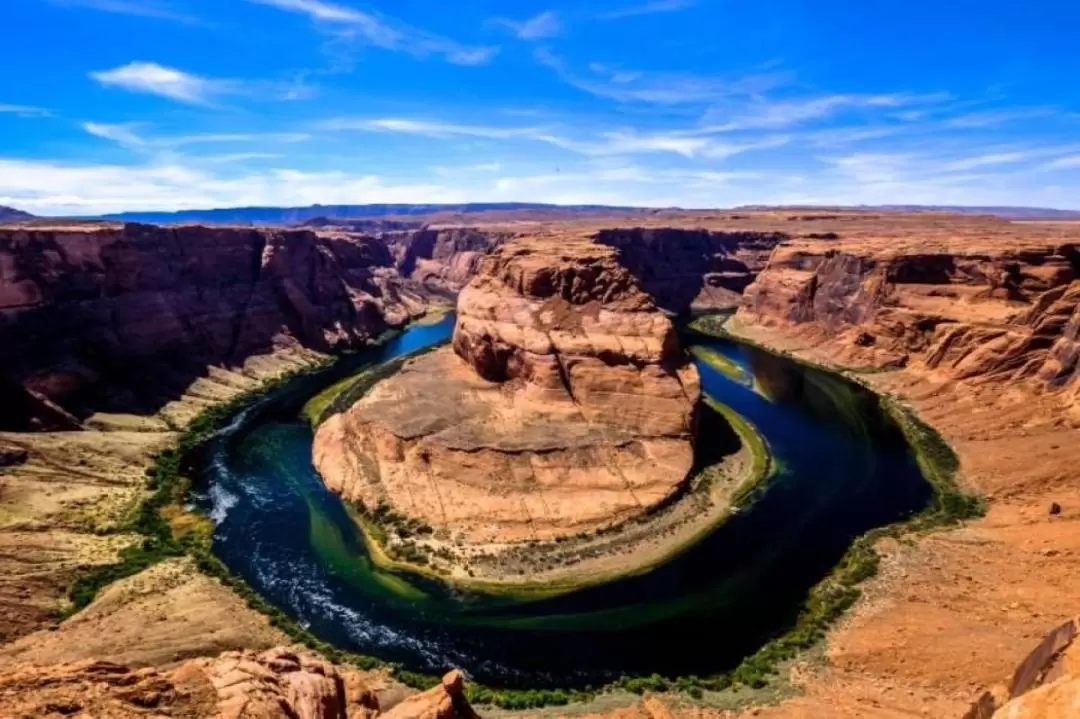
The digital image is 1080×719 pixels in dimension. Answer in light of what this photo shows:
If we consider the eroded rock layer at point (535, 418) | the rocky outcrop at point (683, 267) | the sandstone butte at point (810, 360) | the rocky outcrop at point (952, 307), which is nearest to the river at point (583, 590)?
the sandstone butte at point (810, 360)

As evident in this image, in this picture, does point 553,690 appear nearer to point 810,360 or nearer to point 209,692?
point 209,692

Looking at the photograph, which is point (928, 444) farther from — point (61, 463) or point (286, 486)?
point (61, 463)

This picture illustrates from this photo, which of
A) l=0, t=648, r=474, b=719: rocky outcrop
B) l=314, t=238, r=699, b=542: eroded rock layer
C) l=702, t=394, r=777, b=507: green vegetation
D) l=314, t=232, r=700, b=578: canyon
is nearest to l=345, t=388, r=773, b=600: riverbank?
l=702, t=394, r=777, b=507: green vegetation

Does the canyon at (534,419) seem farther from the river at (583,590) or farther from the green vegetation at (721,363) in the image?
the green vegetation at (721,363)

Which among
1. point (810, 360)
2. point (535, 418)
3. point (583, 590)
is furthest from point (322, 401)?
point (810, 360)

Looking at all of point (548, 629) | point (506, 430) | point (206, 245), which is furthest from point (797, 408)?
point (206, 245)

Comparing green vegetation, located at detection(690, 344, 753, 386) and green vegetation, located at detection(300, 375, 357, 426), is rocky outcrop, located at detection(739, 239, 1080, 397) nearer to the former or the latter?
green vegetation, located at detection(690, 344, 753, 386)

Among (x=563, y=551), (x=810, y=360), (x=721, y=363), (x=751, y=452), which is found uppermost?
(x=810, y=360)
